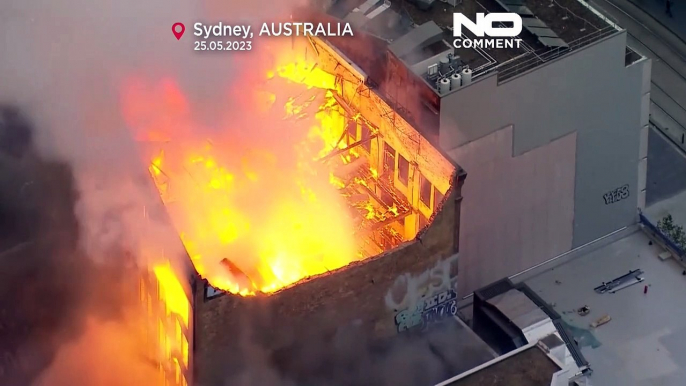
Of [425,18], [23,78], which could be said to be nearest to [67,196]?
[23,78]

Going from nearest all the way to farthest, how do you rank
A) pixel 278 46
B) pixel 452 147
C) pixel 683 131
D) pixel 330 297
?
pixel 330 297, pixel 452 147, pixel 278 46, pixel 683 131

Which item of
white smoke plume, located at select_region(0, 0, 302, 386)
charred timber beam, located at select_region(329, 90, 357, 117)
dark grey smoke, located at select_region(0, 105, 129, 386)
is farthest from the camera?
dark grey smoke, located at select_region(0, 105, 129, 386)

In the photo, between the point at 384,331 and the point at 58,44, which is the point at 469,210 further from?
the point at 58,44

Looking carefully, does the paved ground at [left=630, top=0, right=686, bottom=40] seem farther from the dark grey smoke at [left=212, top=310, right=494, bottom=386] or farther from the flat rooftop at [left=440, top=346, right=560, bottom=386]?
the flat rooftop at [left=440, top=346, right=560, bottom=386]

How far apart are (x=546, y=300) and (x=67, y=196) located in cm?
1715

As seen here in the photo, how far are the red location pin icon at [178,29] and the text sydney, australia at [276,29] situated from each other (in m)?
0.40

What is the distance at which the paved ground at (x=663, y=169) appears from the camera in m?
53.9

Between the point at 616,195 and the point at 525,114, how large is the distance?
18.6 feet

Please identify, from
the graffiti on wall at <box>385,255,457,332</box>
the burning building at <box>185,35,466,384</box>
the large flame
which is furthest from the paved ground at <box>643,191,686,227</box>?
the graffiti on wall at <box>385,255,457,332</box>

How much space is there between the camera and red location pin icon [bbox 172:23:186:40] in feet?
163

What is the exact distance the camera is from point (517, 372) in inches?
1544

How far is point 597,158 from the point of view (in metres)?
49.0

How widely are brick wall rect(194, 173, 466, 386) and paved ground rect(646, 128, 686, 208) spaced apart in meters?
15.3

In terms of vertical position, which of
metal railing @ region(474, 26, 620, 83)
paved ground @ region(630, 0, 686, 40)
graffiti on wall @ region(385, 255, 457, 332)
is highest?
paved ground @ region(630, 0, 686, 40)
